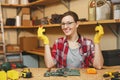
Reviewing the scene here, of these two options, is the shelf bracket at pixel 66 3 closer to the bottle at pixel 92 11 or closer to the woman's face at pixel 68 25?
the bottle at pixel 92 11

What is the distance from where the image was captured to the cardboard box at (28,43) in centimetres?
390

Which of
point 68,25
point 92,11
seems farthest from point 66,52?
point 92,11

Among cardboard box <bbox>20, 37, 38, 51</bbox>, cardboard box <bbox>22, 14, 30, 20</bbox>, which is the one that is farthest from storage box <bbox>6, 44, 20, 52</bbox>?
cardboard box <bbox>22, 14, 30, 20</bbox>

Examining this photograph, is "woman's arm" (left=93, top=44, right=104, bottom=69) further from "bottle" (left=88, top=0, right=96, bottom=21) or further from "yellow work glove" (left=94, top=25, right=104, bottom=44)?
"bottle" (left=88, top=0, right=96, bottom=21)

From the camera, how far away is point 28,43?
3.95 meters

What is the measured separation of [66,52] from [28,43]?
208cm

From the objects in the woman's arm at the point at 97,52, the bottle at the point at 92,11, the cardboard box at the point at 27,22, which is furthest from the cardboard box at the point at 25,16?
the woman's arm at the point at 97,52

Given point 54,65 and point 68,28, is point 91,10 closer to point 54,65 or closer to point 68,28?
point 68,28

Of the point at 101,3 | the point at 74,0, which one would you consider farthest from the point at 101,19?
the point at 74,0

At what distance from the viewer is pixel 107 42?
253cm

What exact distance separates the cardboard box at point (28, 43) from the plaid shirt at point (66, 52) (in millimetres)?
1960

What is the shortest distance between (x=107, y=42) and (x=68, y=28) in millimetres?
812

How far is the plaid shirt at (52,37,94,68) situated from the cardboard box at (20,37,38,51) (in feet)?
6.43

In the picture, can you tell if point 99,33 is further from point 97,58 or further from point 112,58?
point 112,58
